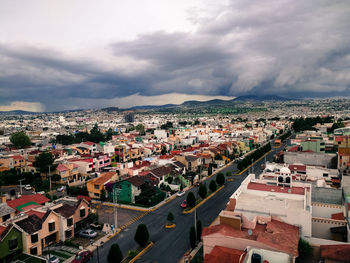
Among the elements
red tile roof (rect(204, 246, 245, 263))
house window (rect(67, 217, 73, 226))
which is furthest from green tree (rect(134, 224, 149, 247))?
red tile roof (rect(204, 246, 245, 263))

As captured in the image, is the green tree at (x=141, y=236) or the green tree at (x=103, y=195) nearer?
the green tree at (x=141, y=236)

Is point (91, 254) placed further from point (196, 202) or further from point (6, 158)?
point (6, 158)

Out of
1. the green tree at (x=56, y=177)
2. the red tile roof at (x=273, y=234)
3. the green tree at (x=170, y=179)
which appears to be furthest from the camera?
the green tree at (x=56, y=177)

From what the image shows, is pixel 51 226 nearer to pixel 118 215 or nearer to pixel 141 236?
pixel 118 215

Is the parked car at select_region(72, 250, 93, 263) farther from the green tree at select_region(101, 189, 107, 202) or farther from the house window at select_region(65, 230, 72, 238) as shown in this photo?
the green tree at select_region(101, 189, 107, 202)

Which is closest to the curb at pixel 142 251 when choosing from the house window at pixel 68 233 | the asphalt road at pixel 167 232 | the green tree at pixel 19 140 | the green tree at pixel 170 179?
the asphalt road at pixel 167 232

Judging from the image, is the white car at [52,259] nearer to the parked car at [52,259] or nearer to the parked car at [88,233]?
the parked car at [52,259]
